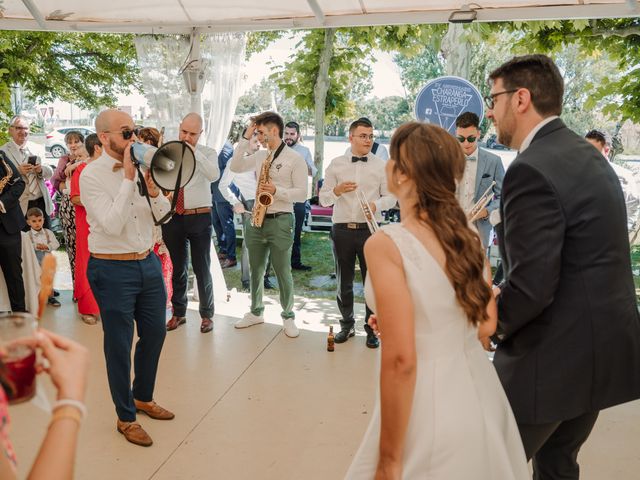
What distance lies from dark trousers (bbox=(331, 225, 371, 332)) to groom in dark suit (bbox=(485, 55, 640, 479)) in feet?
10.9

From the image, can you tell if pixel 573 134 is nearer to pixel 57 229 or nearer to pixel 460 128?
pixel 460 128

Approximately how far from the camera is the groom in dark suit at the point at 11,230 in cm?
552

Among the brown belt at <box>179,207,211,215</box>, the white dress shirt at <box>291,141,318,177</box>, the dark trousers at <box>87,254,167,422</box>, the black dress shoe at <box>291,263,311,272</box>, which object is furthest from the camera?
the black dress shoe at <box>291,263,311,272</box>

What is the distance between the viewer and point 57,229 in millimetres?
11406

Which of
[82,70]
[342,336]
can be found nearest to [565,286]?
[342,336]

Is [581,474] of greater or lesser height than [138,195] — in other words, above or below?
below

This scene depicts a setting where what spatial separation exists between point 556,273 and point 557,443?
84cm

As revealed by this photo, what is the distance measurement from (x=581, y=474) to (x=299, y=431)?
5.77 ft

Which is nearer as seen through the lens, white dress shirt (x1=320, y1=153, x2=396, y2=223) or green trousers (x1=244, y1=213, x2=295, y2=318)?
white dress shirt (x1=320, y1=153, x2=396, y2=223)

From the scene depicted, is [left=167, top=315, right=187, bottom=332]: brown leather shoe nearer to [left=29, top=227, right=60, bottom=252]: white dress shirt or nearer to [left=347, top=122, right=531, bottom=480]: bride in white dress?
[left=29, top=227, right=60, bottom=252]: white dress shirt

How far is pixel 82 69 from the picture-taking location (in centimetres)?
1406

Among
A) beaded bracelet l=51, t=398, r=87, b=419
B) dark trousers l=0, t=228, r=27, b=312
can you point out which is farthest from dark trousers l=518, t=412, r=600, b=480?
dark trousers l=0, t=228, r=27, b=312

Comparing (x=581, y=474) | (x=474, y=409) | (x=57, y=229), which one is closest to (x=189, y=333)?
(x=581, y=474)

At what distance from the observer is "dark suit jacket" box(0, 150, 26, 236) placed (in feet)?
18.0
